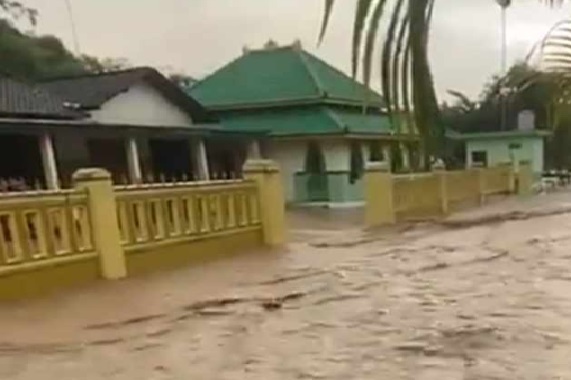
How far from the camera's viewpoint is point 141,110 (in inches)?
1045

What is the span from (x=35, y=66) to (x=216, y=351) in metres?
31.7

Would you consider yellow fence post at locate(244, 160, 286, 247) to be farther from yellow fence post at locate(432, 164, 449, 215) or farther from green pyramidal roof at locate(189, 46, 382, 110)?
green pyramidal roof at locate(189, 46, 382, 110)

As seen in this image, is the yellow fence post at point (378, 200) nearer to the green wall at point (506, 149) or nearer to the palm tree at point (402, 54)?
the palm tree at point (402, 54)

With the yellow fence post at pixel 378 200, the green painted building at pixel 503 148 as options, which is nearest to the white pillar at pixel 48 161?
the yellow fence post at pixel 378 200

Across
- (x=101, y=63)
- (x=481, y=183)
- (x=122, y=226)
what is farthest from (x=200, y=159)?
(x=101, y=63)

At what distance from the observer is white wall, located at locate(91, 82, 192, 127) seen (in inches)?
990

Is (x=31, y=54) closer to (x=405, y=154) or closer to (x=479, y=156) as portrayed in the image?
(x=479, y=156)

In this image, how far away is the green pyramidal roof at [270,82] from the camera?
30.3 m

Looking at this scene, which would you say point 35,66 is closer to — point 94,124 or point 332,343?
point 94,124

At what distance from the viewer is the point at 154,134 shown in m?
24.2

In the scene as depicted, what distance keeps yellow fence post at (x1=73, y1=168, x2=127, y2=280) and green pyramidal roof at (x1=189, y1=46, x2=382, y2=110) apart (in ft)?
59.3

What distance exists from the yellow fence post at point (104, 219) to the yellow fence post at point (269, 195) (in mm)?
3842

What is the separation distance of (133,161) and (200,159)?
3.02 metres

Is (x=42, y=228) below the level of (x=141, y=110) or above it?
below
